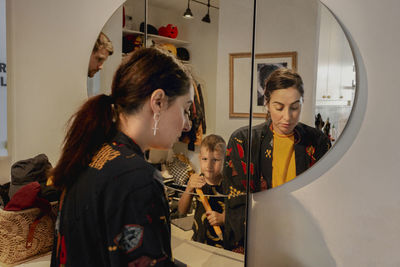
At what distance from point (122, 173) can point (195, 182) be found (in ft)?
2.29

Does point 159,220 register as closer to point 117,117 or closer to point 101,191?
point 101,191

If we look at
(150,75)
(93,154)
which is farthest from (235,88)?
Answer: (93,154)

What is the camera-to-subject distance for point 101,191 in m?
0.74

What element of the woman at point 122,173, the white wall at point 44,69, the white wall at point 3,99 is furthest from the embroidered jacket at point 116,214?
the white wall at point 3,99

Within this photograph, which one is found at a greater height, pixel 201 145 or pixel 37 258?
pixel 201 145

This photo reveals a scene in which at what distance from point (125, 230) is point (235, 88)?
0.77m

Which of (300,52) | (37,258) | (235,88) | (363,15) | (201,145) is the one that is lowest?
(37,258)

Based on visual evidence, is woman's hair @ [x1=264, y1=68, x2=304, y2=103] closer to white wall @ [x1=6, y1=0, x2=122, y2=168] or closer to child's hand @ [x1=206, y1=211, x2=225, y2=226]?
child's hand @ [x1=206, y1=211, x2=225, y2=226]

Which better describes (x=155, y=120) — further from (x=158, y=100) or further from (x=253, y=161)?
(x=253, y=161)

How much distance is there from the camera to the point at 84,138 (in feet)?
2.71

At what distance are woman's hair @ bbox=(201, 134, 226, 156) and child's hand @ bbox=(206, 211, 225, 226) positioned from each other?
0.27 metres

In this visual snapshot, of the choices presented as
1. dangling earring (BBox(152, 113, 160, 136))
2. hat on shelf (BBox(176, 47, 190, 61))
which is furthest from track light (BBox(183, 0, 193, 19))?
dangling earring (BBox(152, 113, 160, 136))

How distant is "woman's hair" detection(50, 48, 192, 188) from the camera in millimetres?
806

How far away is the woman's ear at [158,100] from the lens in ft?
2.89
